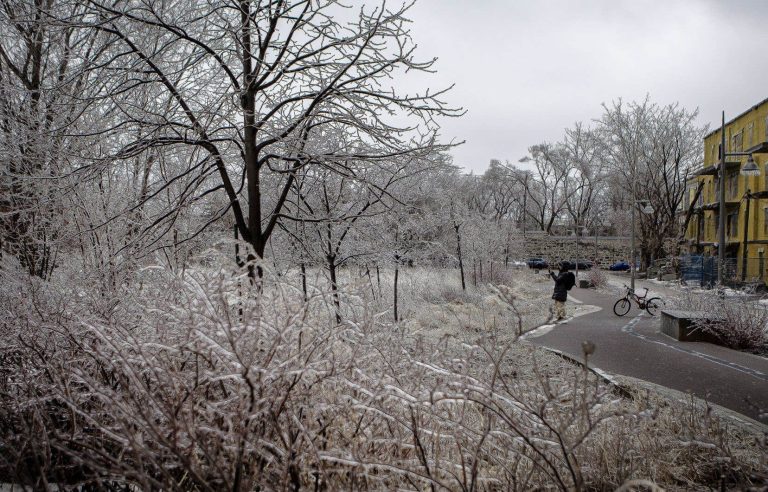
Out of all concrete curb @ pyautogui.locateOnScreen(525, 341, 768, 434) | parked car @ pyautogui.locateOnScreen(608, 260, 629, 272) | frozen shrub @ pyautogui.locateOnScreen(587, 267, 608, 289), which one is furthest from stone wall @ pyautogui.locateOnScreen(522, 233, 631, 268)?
concrete curb @ pyautogui.locateOnScreen(525, 341, 768, 434)

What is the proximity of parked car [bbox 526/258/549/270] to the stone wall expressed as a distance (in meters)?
2.06

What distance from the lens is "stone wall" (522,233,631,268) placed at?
49531 millimetres

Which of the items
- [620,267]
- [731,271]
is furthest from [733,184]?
[620,267]

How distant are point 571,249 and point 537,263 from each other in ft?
22.5

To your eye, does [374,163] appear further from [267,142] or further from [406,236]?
[406,236]

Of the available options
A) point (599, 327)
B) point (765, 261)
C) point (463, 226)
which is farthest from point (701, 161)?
point (599, 327)

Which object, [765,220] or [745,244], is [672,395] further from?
[745,244]

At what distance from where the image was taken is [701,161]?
137 feet

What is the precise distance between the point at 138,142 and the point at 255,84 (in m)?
1.31

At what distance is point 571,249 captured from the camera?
49531 millimetres

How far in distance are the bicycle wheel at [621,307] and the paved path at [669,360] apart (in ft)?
5.63

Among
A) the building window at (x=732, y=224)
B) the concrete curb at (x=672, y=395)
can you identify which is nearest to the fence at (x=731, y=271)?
the building window at (x=732, y=224)

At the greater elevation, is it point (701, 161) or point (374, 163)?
point (701, 161)

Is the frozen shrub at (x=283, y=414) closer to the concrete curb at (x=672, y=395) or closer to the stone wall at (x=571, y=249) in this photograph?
the concrete curb at (x=672, y=395)
